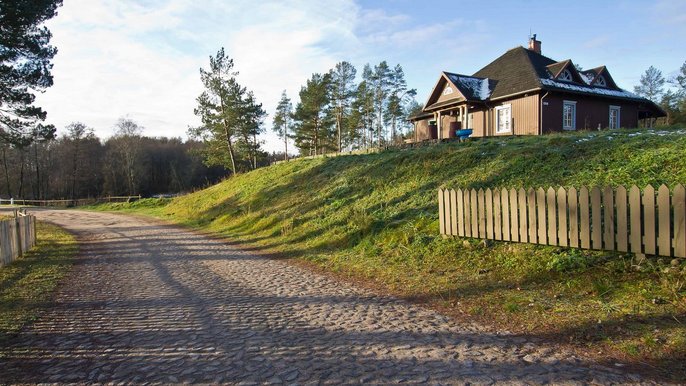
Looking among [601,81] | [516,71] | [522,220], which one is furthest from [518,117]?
[522,220]

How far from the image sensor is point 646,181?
749 cm

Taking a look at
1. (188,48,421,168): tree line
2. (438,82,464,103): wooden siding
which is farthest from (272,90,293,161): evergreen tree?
(438,82,464,103): wooden siding

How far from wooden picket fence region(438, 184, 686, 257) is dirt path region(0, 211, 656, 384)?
2.63 m

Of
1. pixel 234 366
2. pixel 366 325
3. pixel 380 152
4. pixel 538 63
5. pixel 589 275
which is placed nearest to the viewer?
pixel 234 366

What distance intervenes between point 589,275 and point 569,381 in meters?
2.91

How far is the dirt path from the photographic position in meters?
3.80


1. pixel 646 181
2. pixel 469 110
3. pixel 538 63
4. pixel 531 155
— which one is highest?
pixel 538 63

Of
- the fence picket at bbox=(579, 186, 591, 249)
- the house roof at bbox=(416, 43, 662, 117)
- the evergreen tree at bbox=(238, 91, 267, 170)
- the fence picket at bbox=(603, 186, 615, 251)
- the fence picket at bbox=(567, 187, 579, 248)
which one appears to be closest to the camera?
the fence picket at bbox=(603, 186, 615, 251)

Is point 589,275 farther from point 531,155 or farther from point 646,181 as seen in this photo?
point 531,155

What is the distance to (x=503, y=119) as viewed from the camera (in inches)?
1016

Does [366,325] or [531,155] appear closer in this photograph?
[366,325]

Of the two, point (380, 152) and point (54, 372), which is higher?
point (380, 152)

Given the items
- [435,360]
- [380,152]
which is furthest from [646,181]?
[380,152]

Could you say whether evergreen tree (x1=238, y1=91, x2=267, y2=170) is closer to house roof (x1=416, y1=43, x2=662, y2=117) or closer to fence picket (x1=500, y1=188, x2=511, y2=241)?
house roof (x1=416, y1=43, x2=662, y2=117)
